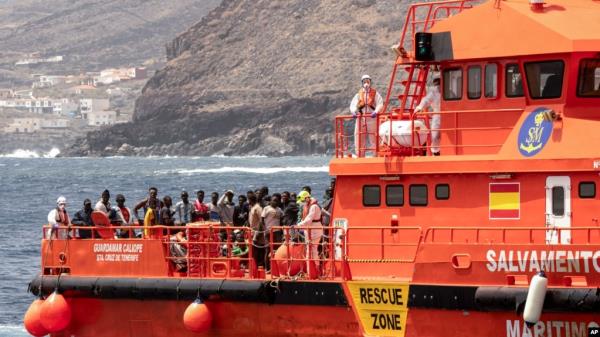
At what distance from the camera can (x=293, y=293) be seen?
64.4ft

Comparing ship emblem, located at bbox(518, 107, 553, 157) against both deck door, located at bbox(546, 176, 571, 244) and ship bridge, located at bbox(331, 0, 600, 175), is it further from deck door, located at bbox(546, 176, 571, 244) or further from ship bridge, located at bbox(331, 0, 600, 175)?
deck door, located at bbox(546, 176, 571, 244)

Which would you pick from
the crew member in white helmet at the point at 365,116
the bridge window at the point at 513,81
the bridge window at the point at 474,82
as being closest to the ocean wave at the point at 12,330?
the crew member in white helmet at the point at 365,116

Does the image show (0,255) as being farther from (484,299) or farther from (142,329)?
(484,299)

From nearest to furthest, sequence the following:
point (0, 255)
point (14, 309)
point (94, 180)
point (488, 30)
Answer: point (488, 30) → point (14, 309) → point (0, 255) → point (94, 180)

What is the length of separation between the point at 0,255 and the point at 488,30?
88.2 feet

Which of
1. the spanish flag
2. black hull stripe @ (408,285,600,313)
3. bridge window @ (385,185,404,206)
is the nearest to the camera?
black hull stripe @ (408,285,600,313)

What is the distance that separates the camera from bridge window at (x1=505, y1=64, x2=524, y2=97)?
738 inches

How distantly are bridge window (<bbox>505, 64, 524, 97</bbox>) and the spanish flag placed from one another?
1.17m

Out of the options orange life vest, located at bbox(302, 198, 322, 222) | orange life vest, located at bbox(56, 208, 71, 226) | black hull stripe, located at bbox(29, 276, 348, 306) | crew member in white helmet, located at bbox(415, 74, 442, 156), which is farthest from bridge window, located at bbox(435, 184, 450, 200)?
orange life vest, located at bbox(56, 208, 71, 226)

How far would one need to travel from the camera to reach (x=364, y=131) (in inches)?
794

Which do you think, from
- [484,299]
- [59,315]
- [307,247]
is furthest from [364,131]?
[59,315]

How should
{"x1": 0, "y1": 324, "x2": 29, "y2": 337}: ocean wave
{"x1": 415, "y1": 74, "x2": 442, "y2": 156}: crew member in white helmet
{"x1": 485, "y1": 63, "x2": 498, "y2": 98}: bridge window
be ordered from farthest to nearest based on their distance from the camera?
1. {"x1": 0, "y1": 324, "x2": 29, "y2": 337}: ocean wave
2. {"x1": 415, "y1": 74, "x2": 442, "y2": 156}: crew member in white helmet
3. {"x1": 485, "y1": 63, "x2": 498, "y2": 98}: bridge window

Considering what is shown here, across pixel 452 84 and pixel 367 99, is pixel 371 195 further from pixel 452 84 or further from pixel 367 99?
pixel 452 84

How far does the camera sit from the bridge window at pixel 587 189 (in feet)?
59.0
